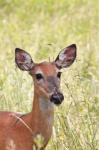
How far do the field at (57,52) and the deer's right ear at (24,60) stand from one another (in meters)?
0.34

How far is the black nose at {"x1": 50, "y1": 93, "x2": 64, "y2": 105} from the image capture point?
689 centimetres

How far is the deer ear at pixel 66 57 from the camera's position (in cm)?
762

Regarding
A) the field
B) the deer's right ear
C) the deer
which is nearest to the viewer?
the deer

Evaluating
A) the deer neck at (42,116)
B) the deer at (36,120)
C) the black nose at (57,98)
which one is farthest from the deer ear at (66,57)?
the black nose at (57,98)

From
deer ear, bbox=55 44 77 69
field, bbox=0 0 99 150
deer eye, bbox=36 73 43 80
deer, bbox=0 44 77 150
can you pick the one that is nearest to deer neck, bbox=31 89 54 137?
deer, bbox=0 44 77 150

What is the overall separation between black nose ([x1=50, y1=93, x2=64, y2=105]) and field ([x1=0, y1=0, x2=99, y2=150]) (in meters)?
0.47

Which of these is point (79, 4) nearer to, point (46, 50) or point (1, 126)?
point (46, 50)

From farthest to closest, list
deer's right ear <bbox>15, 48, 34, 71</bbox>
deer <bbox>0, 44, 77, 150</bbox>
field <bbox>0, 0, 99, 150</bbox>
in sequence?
field <bbox>0, 0, 99, 150</bbox>, deer's right ear <bbox>15, 48, 34, 71</bbox>, deer <bbox>0, 44, 77, 150</bbox>

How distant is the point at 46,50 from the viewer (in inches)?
443

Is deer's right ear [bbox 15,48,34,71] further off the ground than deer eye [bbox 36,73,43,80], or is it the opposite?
deer's right ear [bbox 15,48,34,71]

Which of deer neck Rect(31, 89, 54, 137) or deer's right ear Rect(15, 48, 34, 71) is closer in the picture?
deer neck Rect(31, 89, 54, 137)

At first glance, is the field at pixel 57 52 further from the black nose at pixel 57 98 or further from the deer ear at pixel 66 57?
the black nose at pixel 57 98

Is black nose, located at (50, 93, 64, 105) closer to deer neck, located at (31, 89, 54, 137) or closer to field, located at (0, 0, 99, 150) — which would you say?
deer neck, located at (31, 89, 54, 137)

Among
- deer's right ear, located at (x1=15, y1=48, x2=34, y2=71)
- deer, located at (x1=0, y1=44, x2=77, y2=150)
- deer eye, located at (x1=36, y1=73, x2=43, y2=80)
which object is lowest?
deer, located at (x1=0, y1=44, x2=77, y2=150)
